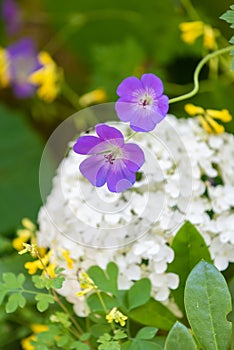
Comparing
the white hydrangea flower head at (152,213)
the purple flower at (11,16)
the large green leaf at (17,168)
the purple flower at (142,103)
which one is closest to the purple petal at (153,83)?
the purple flower at (142,103)

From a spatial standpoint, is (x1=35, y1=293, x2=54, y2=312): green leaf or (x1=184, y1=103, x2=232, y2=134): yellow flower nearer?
(x1=35, y1=293, x2=54, y2=312): green leaf

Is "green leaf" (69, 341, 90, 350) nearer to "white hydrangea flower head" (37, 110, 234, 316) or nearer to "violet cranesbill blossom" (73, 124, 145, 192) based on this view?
"white hydrangea flower head" (37, 110, 234, 316)

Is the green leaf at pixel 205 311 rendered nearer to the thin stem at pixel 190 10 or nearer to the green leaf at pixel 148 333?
the green leaf at pixel 148 333

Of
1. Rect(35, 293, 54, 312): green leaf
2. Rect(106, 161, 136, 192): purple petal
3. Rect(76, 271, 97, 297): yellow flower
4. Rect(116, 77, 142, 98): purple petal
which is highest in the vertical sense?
Rect(116, 77, 142, 98): purple petal

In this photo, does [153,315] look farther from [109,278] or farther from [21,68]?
[21,68]

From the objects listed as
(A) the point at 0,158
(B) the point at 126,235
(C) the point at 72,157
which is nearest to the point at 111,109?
(C) the point at 72,157

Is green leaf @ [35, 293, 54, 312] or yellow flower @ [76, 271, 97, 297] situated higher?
yellow flower @ [76, 271, 97, 297]

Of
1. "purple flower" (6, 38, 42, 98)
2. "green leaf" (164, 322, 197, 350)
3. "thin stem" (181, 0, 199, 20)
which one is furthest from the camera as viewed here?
"purple flower" (6, 38, 42, 98)

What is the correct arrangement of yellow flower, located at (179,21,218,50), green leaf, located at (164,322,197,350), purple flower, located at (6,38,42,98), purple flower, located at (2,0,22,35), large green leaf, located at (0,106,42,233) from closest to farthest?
green leaf, located at (164,322,197,350)
yellow flower, located at (179,21,218,50)
large green leaf, located at (0,106,42,233)
purple flower, located at (6,38,42,98)
purple flower, located at (2,0,22,35)

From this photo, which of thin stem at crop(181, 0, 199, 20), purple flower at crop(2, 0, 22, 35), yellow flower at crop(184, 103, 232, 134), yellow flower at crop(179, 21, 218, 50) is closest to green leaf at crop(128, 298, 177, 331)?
yellow flower at crop(184, 103, 232, 134)
